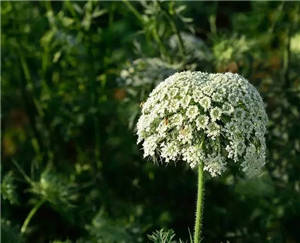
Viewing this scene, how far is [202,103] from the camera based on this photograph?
2861 mm

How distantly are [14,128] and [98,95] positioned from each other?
2.21 metres

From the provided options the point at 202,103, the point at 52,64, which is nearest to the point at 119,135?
the point at 52,64

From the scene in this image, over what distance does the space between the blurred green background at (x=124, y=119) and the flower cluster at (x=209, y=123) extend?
1.52 meters

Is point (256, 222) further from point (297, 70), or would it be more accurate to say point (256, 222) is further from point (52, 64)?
point (52, 64)

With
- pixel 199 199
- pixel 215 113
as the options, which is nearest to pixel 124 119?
pixel 199 199

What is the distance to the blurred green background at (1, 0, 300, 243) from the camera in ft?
15.3

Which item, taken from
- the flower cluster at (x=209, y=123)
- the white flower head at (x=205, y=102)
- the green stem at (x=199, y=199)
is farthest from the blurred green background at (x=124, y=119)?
the white flower head at (x=205, y=102)

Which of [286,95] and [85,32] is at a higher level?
[85,32]

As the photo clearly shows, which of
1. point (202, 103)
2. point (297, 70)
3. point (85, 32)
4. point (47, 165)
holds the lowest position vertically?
point (47, 165)

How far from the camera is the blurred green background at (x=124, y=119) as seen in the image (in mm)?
4676

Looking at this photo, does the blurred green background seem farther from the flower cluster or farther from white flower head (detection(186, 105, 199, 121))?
white flower head (detection(186, 105, 199, 121))

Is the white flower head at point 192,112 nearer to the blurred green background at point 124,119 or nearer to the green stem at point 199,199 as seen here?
the green stem at point 199,199

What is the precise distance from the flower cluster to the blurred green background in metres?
1.52

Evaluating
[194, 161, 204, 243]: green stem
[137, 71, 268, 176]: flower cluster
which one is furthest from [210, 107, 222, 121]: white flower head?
[194, 161, 204, 243]: green stem
